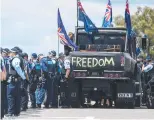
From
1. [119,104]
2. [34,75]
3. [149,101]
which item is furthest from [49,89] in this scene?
[149,101]

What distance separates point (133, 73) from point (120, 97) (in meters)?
0.98

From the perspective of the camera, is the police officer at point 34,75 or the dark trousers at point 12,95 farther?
the police officer at point 34,75

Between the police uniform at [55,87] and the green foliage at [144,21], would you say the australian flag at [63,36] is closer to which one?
the police uniform at [55,87]

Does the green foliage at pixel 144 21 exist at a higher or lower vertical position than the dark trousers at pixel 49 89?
higher

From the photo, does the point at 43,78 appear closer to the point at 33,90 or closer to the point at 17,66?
the point at 33,90

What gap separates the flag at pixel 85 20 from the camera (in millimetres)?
23312

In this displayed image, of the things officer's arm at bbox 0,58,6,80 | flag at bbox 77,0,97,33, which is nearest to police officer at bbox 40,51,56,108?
flag at bbox 77,0,97,33

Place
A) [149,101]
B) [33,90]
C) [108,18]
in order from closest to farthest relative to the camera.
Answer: [33,90]
[149,101]
[108,18]

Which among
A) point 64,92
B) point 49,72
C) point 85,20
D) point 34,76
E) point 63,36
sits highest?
point 85,20

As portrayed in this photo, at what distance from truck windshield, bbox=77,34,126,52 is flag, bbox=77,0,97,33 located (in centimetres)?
27

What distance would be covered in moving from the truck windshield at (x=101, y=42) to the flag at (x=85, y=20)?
0.88ft

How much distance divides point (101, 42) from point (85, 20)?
173cm

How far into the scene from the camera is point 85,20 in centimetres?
2453

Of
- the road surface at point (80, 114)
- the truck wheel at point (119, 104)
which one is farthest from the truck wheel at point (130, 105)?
the road surface at point (80, 114)
